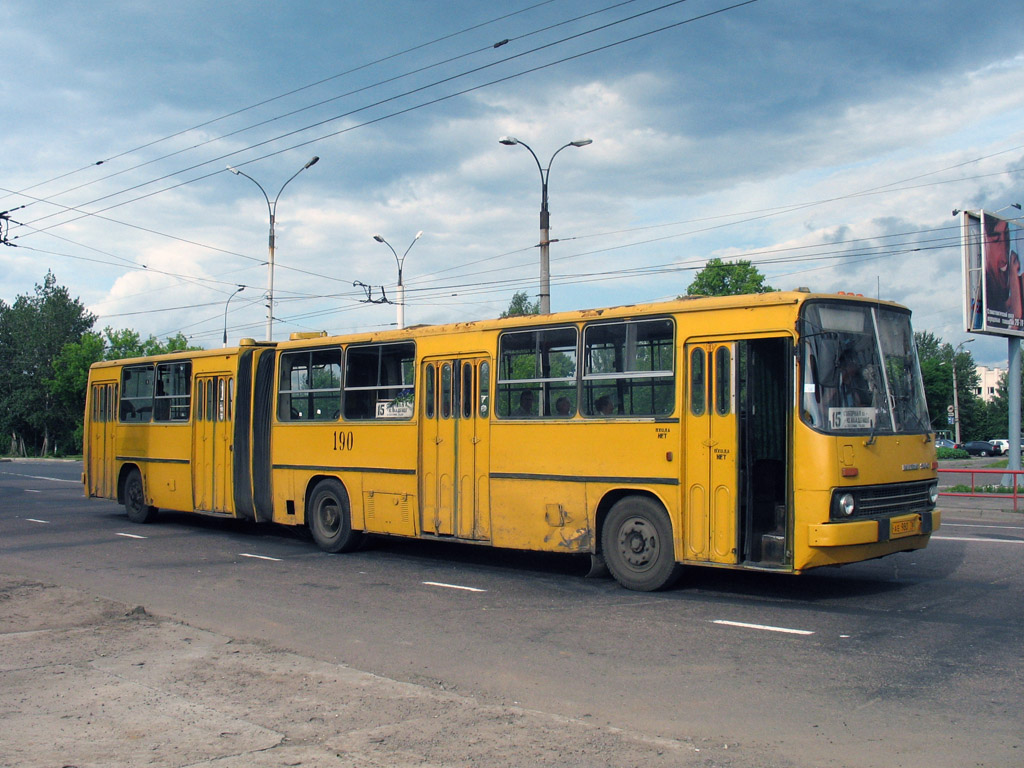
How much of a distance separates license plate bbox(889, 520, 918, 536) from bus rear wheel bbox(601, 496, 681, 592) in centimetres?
214

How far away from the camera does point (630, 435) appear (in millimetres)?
9992

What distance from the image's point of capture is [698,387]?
9492mm

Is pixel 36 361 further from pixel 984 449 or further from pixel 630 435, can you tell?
pixel 630 435

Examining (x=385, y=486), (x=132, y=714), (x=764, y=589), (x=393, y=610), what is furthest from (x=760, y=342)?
(x=132, y=714)

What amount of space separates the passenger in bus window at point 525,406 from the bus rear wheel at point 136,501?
9878mm

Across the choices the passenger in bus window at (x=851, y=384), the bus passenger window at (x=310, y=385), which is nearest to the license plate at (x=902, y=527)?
the passenger in bus window at (x=851, y=384)

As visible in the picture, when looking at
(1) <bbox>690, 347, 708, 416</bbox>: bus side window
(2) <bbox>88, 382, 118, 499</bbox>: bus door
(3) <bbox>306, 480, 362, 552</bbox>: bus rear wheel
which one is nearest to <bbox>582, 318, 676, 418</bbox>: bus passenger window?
(1) <bbox>690, 347, 708, 416</bbox>: bus side window

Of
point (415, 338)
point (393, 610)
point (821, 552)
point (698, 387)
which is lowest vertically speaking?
point (393, 610)

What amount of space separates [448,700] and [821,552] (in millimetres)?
4251

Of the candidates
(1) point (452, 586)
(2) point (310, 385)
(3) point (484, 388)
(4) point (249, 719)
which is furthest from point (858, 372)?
(2) point (310, 385)

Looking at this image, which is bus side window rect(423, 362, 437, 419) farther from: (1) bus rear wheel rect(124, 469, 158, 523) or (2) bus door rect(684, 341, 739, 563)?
(1) bus rear wheel rect(124, 469, 158, 523)

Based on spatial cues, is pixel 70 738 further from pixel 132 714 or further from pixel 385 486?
pixel 385 486

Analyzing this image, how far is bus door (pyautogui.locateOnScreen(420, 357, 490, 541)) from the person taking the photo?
37.7 feet

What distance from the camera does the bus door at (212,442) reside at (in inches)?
615
